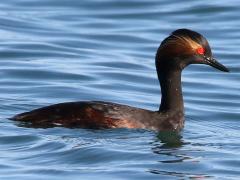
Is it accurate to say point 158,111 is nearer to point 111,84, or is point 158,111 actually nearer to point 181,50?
point 181,50

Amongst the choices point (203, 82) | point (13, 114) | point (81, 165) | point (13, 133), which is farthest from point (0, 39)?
point (81, 165)

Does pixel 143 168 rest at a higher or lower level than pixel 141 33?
lower

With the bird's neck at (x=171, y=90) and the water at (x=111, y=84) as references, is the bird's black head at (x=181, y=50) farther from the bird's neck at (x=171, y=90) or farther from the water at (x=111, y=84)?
the water at (x=111, y=84)

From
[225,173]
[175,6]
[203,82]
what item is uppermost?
[175,6]

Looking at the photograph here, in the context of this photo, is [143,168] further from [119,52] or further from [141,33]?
[141,33]

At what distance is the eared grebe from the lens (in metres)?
15.5

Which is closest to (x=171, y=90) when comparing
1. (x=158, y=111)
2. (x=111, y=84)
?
(x=158, y=111)

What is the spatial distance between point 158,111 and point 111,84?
3688 millimetres

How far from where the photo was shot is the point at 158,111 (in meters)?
16.2

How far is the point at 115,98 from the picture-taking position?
730 inches

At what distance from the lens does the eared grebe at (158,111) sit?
15.5 m

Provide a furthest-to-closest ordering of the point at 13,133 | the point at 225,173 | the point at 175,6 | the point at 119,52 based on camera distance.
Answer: the point at 175,6 → the point at 119,52 → the point at 13,133 → the point at 225,173

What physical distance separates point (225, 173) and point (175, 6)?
14396 millimetres

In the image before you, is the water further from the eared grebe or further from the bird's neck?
the bird's neck
